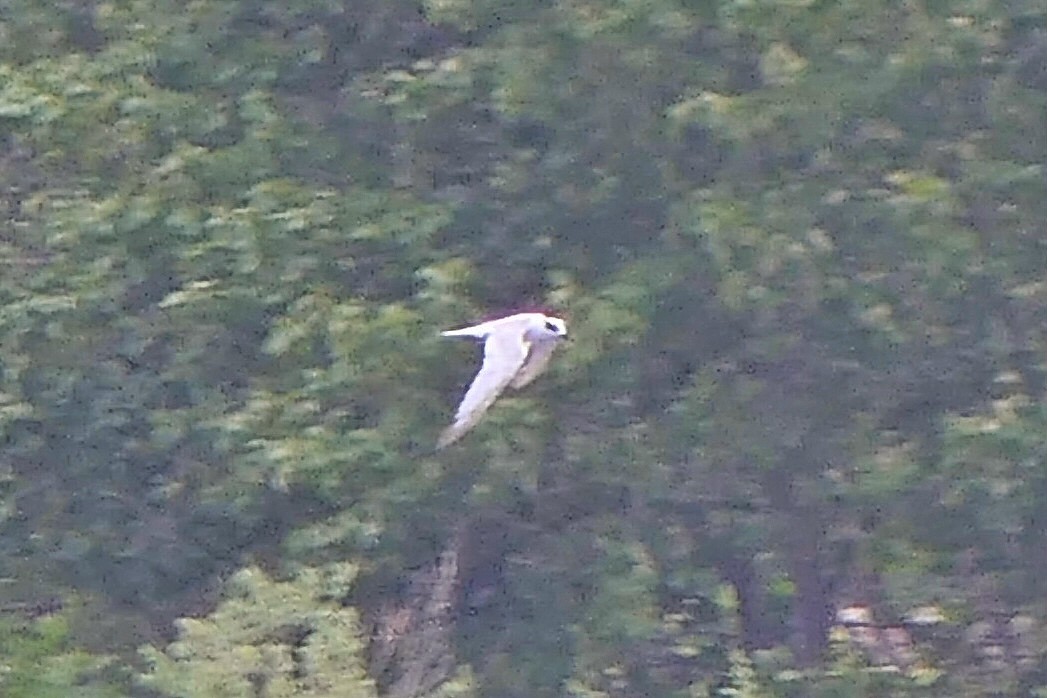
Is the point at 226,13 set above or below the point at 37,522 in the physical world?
above

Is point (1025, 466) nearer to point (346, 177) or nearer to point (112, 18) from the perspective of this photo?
point (346, 177)

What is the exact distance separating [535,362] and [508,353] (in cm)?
24

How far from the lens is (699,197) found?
→ 775cm

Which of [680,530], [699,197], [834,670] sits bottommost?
[834,670]

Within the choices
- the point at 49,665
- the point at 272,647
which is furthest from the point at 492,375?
the point at 49,665

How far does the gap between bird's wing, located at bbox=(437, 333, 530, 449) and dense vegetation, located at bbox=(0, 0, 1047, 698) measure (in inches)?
4.1

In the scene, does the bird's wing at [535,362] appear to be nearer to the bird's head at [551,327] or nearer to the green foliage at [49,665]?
the bird's head at [551,327]

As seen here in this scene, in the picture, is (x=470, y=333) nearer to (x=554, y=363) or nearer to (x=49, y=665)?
(x=554, y=363)

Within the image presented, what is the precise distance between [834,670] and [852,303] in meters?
1.14

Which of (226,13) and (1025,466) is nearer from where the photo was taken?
(1025,466)

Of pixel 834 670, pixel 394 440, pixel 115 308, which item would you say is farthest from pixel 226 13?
pixel 834 670

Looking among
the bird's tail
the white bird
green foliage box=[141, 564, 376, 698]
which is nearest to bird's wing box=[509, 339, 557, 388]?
the white bird

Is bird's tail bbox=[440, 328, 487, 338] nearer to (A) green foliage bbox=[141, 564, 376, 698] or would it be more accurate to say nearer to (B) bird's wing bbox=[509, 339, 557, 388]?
(B) bird's wing bbox=[509, 339, 557, 388]

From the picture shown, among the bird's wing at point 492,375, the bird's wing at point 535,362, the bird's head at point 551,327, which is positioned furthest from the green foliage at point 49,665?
the bird's head at point 551,327
